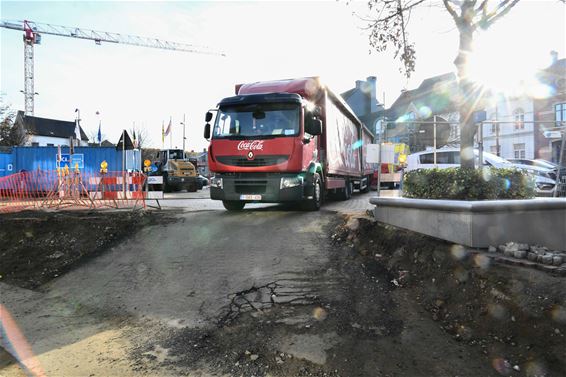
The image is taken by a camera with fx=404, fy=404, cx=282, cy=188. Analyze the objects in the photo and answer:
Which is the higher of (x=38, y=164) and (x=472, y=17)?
(x=472, y=17)

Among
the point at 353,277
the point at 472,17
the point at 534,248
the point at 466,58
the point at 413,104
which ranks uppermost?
the point at 413,104

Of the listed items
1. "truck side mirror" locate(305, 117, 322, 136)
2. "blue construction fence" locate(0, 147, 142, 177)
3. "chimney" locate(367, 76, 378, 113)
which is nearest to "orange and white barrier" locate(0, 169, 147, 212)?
"truck side mirror" locate(305, 117, 322, 136)

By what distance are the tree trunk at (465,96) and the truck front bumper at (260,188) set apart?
367cm

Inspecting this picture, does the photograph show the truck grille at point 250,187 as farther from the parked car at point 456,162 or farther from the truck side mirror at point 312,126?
the parked car at point 456,162

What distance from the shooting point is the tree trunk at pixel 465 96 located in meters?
6.74

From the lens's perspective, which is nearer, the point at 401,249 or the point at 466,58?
the point at 401,249

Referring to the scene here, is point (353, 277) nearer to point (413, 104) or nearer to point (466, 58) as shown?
point (466, 58)

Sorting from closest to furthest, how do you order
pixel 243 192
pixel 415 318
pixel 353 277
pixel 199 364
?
pixel 199 364, pixel 415 318, pixel 353 277, pixel 243 192

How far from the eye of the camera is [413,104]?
1853 inches

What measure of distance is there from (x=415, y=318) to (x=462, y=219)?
139cm

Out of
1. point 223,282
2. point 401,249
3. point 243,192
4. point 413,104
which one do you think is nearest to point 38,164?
point 243,192

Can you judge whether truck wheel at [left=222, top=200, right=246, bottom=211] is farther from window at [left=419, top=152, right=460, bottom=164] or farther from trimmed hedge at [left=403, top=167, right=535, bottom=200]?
window at [left=419, top=152, right=460, bottom=164]

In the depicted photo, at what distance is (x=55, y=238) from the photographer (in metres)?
8.51

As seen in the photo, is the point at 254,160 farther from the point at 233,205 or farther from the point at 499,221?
the point at 499,221
